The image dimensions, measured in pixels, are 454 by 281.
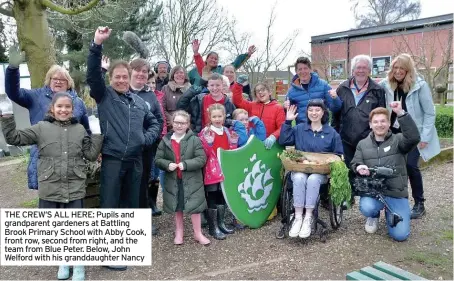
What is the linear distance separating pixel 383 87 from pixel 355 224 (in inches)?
60.3

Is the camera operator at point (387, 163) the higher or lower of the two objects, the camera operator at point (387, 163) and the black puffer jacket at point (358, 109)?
the lower

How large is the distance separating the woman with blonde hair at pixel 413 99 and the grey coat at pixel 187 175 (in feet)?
7.15

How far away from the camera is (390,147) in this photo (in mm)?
4262

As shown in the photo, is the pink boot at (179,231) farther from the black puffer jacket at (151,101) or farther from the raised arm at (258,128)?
the raised arm at (258,128)

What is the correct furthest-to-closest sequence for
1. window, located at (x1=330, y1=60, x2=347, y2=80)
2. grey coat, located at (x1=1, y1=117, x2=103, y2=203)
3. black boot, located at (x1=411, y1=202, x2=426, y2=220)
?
1. window, located at (x1=330, y1=60, x2=347, y2=80)
2. black boot, located at (x1=411, y1=202, x2=426, y2=220)
3. grey coat, located at (x1=1, y1=117, x2=103, y2=203)

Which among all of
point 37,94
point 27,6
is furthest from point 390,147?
point 27,6

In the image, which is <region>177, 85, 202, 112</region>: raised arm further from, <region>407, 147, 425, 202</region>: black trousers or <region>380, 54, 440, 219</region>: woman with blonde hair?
<region>407, 147, 425, 202</region>: black trousers

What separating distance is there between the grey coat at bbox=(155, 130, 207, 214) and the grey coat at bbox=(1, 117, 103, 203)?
853 millimetres

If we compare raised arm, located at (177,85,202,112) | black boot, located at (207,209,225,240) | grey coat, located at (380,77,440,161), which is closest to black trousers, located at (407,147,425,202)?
grey coat, located at (380,77,440,161)

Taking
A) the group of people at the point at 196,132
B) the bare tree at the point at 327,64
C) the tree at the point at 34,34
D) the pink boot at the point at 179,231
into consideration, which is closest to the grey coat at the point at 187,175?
the group of people at the point at 196,132

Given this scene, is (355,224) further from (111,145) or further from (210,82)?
(111,145)

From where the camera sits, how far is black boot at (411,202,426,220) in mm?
4928

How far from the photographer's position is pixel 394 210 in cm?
432

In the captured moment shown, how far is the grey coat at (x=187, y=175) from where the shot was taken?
4105 millimetres
